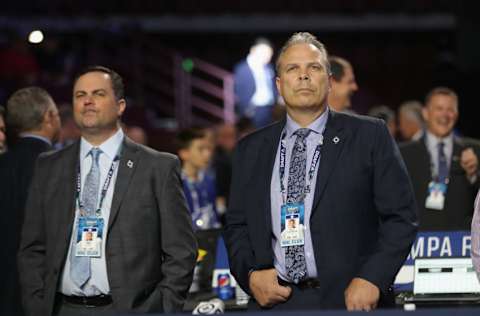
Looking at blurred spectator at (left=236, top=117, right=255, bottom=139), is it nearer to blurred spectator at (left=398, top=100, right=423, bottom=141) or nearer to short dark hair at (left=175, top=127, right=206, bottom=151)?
blurred spectator at (left=398, top=100, right=423, bottom=141)

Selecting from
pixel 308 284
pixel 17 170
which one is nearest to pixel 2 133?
pixel 17 170

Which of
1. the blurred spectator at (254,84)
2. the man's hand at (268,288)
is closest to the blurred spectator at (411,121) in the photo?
the blurred spectator at (254,84)

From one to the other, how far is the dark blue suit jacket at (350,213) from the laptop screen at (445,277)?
152 centimetres

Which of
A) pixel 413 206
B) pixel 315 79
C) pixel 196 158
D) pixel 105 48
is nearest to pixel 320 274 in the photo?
pixel 413 206

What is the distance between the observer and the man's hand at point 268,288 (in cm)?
512

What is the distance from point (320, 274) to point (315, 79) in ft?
2.86

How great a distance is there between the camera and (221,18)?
845 inches

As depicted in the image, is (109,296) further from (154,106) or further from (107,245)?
(154,106)

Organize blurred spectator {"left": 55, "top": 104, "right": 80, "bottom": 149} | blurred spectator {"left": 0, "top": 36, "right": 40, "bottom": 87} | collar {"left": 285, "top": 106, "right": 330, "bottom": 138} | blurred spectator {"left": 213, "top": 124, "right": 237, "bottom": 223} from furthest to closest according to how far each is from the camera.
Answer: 1. blurred spectator {"left": 0, "top": 36, "right": 40, "bottom": 87}
2. blurred spectator {"left": 213, "top": 124, "right": 237, "bottom": 223}
3. blurred spectator {"left": 55, "top": 104, "right": 80, "bottom": 149}
4. collar {"left": 285, "top": 106, "right": 330, "bottom": 138}

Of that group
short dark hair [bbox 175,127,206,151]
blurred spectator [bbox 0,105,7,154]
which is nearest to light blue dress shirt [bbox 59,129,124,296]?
blurred spectator [bbox 0,105,7,154]

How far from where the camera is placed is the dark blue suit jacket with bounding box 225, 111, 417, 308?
507cm

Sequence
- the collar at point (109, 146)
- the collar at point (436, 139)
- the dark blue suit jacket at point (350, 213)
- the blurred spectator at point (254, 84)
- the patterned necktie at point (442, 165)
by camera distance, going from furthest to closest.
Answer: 1. the blurred spectator at point (254, 84)
2. the collar at point (436, 139)
3. the patterned necktie at point (442, 165)
4. the collar at point (109, 146)
5. the dark blue suit jacket at point (350, 213)

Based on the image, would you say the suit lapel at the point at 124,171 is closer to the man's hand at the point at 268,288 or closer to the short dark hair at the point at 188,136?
the man's hand at the point at 268,288

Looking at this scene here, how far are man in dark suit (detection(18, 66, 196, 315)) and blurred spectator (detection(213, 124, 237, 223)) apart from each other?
5126mm
